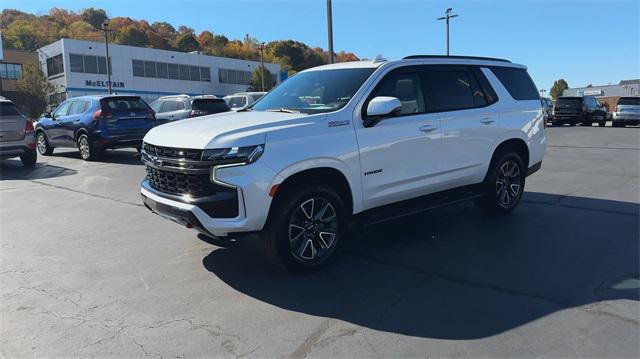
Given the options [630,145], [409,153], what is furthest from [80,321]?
[630,145]

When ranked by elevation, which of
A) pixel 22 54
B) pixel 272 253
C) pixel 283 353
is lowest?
pixel 283 353

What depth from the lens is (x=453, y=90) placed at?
19.9 ft

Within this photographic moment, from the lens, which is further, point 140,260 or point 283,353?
point 140,260

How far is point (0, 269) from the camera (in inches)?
200

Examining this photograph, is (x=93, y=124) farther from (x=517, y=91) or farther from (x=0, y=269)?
(x=517, y=91)

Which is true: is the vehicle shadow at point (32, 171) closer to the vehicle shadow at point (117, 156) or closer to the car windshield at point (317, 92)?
the vehicle shadow at point (117, 156)

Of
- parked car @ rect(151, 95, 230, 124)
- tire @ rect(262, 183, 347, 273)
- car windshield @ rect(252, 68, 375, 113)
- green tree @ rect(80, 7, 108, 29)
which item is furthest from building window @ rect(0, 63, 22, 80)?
tire @ rect(262, 183, 347, 273)

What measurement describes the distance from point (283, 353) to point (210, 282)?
149 centimetres

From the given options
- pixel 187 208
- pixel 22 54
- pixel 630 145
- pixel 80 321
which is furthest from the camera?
pixel 22 54

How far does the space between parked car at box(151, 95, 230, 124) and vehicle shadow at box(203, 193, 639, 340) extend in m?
12.0

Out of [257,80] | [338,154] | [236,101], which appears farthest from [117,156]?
[257,80]

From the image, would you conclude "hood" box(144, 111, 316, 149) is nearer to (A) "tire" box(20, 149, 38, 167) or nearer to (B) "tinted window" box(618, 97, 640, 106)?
(A) "tire" box(20, 149, 38, 167)

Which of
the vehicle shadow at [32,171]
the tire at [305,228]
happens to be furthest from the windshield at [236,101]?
the tire at [305,228]

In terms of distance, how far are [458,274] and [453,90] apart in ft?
7.92
